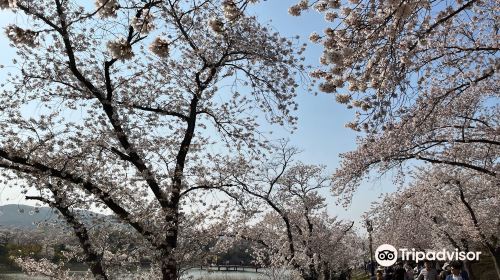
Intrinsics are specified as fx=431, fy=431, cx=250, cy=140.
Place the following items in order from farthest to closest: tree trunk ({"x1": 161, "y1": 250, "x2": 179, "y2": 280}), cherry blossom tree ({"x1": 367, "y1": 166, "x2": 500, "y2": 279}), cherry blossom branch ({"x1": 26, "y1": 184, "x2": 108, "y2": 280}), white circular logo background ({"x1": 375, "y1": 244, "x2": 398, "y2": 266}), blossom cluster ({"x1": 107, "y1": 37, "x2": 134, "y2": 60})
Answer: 1. white circular logo background ({"x1": 375, "y1": 244, "x2": 398, "y2": 266})
2. cherry blossom tree ({"x1": 367, "y1": 166, "x2": 500, "y2": 279})
3. tree trunk ({"x1": 161, "y1": 250, "x2": 179, "y2": 280})
4. cherry blossom branch ({"x1": 26, "y1": 184, "x2": 108, "y2": 280})
5. blossom cluster ({"x1": 107, "y1": 37, "x2": 134, "y2": 60})

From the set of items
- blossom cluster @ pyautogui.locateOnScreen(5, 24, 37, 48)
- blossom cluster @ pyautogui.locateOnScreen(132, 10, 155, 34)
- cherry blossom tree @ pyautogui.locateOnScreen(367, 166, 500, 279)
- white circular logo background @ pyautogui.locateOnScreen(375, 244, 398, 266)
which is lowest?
white circular logo background @ pyautogui.locateOnScreen(375, 244, 398, 266)

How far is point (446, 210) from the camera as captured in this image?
2311 cm

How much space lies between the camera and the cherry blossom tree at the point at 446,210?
1758cm

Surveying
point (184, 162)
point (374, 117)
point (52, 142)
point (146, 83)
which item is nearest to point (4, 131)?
point (52, 142)

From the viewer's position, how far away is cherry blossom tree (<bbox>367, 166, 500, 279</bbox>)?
57.7 ft

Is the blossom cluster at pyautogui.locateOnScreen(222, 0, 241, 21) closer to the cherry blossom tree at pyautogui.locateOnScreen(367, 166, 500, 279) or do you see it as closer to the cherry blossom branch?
the cherry blossom branch

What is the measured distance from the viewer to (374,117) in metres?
5.07

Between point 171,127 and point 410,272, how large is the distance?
11891 mm

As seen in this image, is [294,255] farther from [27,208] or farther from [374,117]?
[374,117]

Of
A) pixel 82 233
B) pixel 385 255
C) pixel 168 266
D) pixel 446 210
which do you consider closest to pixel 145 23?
pixel 168 266

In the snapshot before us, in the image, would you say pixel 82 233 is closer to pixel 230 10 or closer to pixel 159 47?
pixel 159 47

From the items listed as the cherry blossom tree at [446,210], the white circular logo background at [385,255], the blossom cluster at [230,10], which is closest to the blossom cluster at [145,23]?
the blossom cluster at [230,10]

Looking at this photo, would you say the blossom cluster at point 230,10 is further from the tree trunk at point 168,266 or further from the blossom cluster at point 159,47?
the tree trunk at point 168,266

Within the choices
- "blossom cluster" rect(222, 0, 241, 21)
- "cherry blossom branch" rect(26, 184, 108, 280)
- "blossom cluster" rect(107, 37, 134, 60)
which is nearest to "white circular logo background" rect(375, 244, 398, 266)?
"cherry blossom branch" rect(26, 184, 108, 280)
